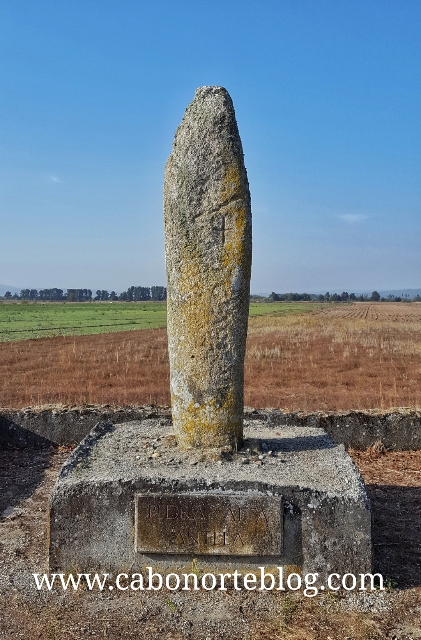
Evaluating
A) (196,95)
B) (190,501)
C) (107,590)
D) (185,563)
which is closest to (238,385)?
(190,501)

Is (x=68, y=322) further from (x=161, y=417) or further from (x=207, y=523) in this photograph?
(x=207, y=523)

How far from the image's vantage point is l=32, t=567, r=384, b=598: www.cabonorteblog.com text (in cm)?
488

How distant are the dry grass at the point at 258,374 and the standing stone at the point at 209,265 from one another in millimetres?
6026

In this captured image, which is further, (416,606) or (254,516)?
(254,516)

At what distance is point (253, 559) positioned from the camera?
4965 mm

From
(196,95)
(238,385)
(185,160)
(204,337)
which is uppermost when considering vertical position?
(196,95)

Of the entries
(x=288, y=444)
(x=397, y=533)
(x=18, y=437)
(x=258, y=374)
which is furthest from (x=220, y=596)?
(x=258, y=374)

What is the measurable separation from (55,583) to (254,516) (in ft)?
5.83

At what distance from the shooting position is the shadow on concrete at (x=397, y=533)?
5.18 m

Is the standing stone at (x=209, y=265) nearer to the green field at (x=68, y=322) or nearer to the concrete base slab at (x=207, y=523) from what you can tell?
the concrete base slab at (x=207, y=523)

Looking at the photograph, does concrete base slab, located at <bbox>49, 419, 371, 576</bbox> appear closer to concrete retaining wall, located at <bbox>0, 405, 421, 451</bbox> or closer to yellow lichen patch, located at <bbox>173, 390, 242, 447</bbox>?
yellow lichen patch, located at <bbox>173, 390, 242, 447</bbox>

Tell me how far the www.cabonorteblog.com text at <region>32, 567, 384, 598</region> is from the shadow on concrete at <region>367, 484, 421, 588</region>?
1.13 ft

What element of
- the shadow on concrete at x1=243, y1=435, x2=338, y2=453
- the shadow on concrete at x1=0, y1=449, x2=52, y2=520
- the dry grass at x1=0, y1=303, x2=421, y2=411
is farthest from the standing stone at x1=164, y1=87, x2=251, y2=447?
the dry grass at x1=0, y1=303, x2=421, y2=411

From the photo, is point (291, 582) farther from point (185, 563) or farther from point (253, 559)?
point (185, 563)
